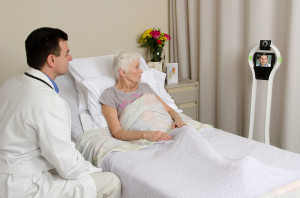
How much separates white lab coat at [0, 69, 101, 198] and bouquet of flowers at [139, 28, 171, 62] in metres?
1.79

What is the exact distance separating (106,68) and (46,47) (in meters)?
1.02

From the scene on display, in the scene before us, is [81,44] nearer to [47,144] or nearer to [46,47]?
[46,47]

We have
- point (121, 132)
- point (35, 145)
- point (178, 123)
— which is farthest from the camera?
point (178, 123)

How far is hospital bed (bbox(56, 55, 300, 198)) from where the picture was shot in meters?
1.57

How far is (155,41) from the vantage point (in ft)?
10.9

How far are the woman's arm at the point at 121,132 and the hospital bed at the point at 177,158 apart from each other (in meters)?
0.04

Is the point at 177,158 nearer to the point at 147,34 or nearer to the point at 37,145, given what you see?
the point at 37,145

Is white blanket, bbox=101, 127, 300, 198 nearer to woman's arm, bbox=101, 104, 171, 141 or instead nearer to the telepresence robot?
woman's arm, bbox=101, 104, 171, 141

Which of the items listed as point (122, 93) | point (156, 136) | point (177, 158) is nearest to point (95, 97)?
point (122, 93)

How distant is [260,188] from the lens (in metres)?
1.54

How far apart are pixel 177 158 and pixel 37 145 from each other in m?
0.74

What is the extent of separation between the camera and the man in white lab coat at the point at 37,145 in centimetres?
156

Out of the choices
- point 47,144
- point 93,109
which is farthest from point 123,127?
point 47,144

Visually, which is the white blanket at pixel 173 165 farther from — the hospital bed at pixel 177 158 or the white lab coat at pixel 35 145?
the white lab coat at pixel 35 145
